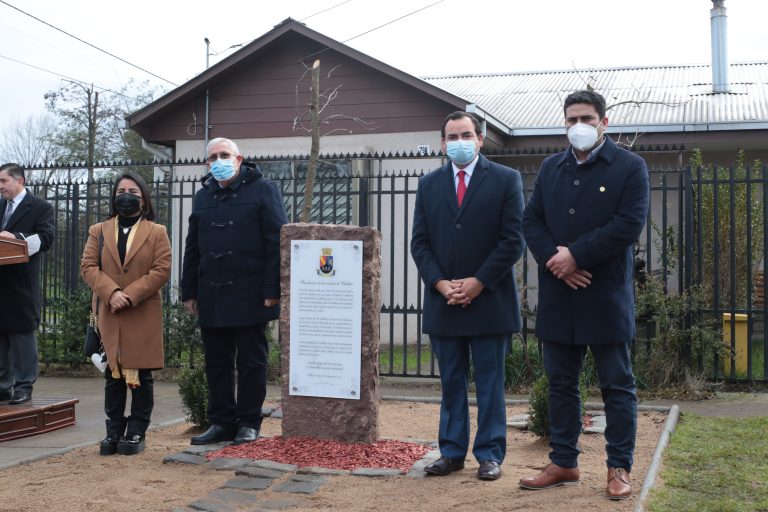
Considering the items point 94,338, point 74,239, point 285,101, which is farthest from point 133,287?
point 285,101

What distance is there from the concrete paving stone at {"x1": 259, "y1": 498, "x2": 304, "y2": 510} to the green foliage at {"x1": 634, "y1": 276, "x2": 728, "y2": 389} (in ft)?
16.4

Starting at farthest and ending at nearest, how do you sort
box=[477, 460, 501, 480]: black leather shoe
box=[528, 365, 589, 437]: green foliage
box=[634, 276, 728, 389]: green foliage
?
box=[634, 276, 728, 389]: green foliage, box=[528, 365, 589, 437]: green foliage, box=[477, 460, 501, 480]: black leather shoe

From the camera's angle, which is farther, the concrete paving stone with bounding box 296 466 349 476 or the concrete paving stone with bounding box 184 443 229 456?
the concrete paving stone with bounding box 184 443 229 456

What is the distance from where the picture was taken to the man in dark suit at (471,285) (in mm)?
5164

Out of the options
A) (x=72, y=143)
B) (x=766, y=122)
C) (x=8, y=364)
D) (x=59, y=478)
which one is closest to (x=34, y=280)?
(x=8, y=364)

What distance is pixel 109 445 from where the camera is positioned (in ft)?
19.9

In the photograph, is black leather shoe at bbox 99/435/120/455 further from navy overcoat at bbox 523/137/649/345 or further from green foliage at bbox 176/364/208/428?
navy overcoat at bbox 523/137/649/345

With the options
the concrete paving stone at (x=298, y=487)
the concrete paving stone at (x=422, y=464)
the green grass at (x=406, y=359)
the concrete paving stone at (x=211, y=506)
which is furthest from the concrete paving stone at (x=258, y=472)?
the green grass at (x=406, y=359)

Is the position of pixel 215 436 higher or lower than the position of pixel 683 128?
lower

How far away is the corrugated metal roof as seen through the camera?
13656mm

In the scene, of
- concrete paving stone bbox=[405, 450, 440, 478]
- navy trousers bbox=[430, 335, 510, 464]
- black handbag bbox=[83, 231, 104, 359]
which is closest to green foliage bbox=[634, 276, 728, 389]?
concrete paving stone bbox=[405, 450, 440, 478]

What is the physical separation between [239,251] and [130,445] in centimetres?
151

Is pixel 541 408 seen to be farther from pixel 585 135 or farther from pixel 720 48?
pixel 720 48

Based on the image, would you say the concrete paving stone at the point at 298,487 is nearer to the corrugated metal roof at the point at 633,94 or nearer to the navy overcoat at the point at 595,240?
the navy overcoat at the point at 595,240
